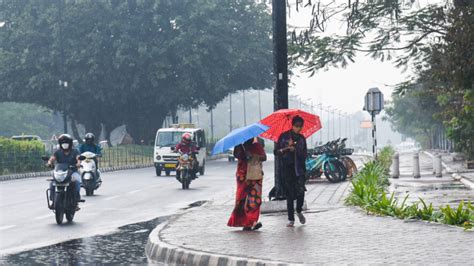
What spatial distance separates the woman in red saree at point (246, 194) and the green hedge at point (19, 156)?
30.8m

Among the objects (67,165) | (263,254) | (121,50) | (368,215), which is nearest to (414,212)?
(368,215)

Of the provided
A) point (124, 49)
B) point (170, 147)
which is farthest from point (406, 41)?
point (124, 49)

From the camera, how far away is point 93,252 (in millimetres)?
12484

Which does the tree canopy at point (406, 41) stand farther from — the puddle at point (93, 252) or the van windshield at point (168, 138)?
the van windshield at point (168, 138)

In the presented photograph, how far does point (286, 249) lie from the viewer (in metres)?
10.9

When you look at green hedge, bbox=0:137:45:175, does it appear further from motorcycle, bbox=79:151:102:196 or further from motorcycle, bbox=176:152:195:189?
motorcycle, bbox=79:151:102:196

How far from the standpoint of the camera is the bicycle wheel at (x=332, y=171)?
94.3 ft

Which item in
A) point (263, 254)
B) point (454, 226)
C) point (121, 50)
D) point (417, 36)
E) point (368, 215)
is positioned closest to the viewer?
point (263, 254)

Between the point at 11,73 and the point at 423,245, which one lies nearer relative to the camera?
the point at 423,245

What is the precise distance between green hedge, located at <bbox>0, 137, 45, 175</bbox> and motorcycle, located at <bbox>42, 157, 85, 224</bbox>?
87.9ft

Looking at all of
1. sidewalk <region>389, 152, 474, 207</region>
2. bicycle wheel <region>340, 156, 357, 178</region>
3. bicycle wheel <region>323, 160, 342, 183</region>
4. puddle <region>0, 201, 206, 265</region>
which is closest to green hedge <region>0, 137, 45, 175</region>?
bicycle wheel <region>340, 156, 357, 178</region>

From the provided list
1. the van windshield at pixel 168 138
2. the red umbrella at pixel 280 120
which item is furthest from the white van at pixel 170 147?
the red umbrella at pixel 280 120

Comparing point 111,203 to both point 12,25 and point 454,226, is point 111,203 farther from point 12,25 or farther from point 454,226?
point 12,25

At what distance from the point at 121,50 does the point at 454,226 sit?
47822 millimetres
